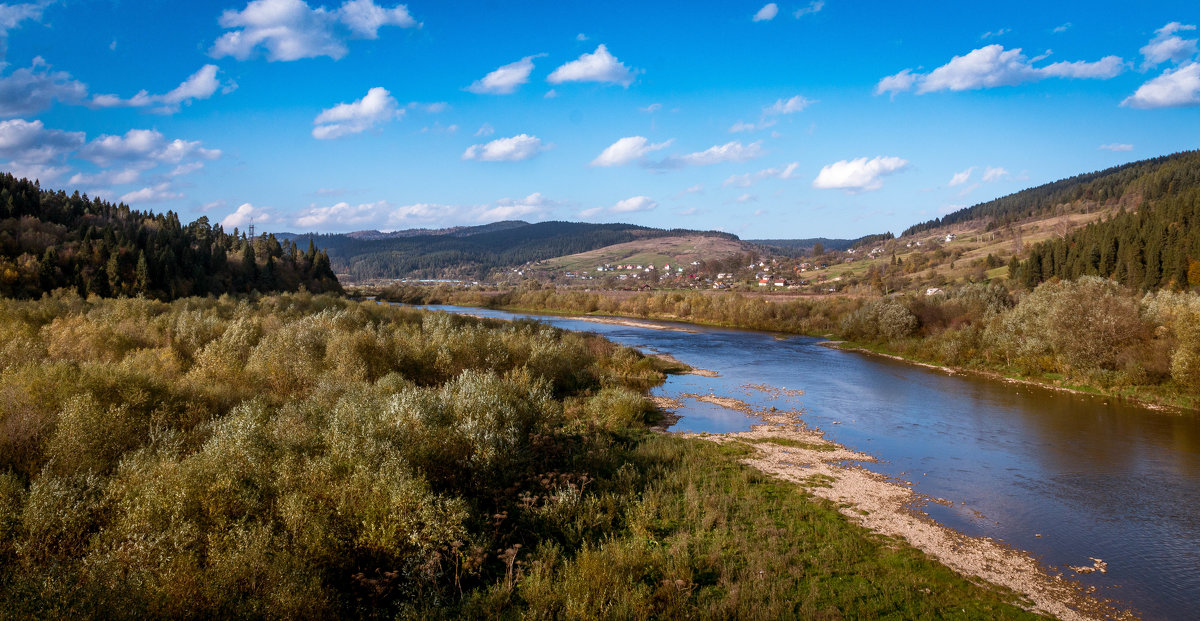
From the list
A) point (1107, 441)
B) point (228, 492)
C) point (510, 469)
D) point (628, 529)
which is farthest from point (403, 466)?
point (1107, 441)

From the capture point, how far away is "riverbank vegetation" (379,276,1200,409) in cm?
2808

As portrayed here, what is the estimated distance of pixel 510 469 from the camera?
12.9 m

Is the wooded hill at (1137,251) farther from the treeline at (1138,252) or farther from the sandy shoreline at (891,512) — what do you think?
the sandy shoreline at (891,512)

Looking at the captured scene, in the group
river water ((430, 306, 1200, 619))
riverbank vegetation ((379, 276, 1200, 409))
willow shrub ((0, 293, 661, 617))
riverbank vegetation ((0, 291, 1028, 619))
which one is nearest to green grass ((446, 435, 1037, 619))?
riverbank vegetation ((0, 291, 1028, 619))

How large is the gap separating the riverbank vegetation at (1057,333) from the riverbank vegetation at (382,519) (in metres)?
25.0

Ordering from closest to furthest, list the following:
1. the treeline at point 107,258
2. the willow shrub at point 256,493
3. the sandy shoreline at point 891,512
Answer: the willow shrub at point 256,493 < the sandy shoreline at point 891,512 < the treeline at point 107,258

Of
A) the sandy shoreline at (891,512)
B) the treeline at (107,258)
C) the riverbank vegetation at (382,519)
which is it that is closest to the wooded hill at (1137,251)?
the sandy shoreline at (891,512)

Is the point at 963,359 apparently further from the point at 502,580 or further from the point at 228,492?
the point at 228,492

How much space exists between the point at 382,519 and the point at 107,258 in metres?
54.9

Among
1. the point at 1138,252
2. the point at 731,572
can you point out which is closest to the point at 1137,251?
the point at 1138,252

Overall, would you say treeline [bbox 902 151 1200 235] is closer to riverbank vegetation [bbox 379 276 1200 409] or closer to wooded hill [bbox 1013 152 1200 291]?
wooded hill [bbox 1013 152 1200 291]

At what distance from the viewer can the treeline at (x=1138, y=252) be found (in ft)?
151

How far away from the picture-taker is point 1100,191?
110250 mm

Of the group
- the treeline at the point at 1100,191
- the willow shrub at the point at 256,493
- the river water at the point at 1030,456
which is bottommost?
the river water at the point at 1030,456
